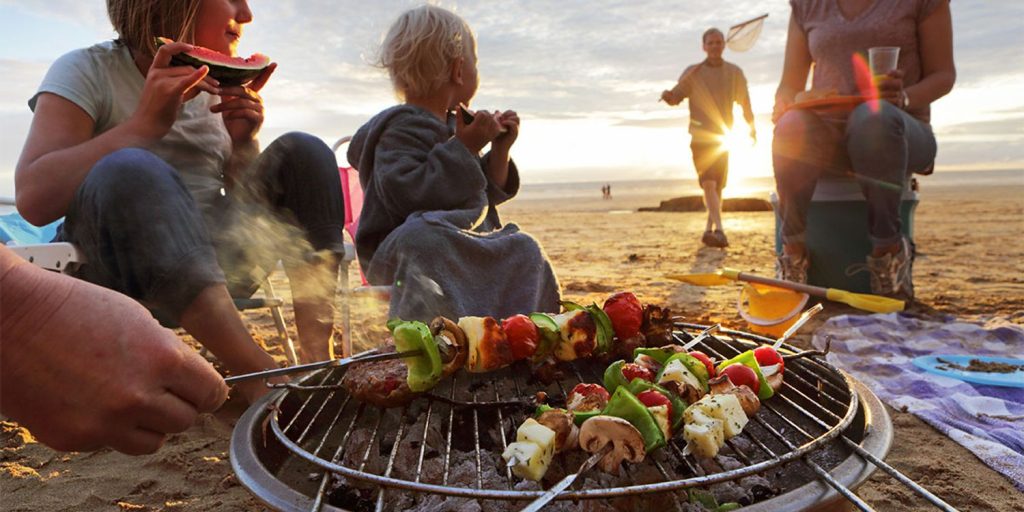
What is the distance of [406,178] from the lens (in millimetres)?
3389

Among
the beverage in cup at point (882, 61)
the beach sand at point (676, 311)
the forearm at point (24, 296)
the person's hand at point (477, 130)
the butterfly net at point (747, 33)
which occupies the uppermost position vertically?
the butterfly net at point (747, 33)

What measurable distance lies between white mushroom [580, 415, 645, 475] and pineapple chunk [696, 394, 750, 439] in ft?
0.82

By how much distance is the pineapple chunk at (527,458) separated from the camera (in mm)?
1273

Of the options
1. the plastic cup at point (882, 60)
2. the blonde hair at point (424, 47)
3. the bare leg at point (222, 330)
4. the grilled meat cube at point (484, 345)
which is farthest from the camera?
the plastic cup at point (882, 60)

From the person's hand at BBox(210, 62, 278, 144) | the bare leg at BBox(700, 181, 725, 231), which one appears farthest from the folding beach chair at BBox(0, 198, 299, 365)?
the bare leg at BBox(700, 181, 725, 231)

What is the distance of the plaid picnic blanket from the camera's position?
2533 mm

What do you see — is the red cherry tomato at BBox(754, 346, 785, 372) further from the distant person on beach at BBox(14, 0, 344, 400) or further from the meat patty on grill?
the distant person on beach at BBox(14, 0, 344, 400)

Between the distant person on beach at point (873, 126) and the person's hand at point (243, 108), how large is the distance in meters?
3.63

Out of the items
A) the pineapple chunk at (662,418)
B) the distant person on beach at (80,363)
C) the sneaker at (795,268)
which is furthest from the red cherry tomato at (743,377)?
the sneaker at (795,268)

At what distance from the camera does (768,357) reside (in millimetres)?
1933

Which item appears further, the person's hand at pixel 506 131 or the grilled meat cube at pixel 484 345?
the person's hand at pixel 506 131

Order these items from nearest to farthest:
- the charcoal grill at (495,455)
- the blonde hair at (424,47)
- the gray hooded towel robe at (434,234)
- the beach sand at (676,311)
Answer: the charcoal grill at (495,455) < the beach sand at (676,311) < the gray hooded towel robe at (434,234) < the blonde hair at (424,47)

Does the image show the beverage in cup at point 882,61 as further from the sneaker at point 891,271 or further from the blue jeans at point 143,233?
the blue jeans at point 143,233

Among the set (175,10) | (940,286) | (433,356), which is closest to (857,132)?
(940,286)
